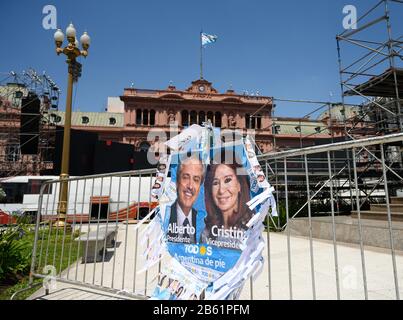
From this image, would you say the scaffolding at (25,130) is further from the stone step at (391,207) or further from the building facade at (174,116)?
the stone step at (391,207)

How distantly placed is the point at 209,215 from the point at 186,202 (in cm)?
32

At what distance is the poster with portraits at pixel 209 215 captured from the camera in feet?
8.00

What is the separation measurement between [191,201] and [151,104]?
3654 cm

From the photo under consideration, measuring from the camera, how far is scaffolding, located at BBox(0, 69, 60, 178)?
76.5 feet

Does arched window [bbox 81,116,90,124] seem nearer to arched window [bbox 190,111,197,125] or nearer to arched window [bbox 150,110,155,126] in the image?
arched window [bbox 150,110,155,126]

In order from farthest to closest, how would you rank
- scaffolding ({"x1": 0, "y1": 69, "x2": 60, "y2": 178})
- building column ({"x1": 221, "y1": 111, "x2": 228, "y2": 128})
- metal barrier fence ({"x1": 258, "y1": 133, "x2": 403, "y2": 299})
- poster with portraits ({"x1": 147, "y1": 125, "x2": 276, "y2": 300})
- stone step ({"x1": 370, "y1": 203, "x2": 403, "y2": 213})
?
building column ({"x1": 221, "y1": 111, "x2": 228, "y2": 128}) → scaffolding ({"x1": 0, "y1": 69, "x2": 60, "y2": 178}) → stone step ({"x1": 370, "y1": 203, "x2": 403, "y2": 213}) → poster with portraits ({"x1": 147, "y1": 125, "x2": 276, "y2": 300}) → metal barrier fence ({"x1": 258, "y1": 133, "x2": 403, "y2": 299})

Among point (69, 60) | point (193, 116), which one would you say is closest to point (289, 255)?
point (69, 60)

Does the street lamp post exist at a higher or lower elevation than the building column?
lower

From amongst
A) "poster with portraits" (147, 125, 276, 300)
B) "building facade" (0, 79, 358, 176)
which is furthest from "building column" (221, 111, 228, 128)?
"poster with portraits" (147, 125, 276, 300)

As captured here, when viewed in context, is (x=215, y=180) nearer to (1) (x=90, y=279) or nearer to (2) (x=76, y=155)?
(1) (x=90, y=279)

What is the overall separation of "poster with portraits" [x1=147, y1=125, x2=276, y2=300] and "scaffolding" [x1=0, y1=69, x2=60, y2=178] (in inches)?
955

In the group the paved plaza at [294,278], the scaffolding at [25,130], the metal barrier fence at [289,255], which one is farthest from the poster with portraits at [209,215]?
the scaffolding at [25,130]

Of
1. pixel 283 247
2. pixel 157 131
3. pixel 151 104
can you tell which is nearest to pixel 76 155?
pixel 157 131
